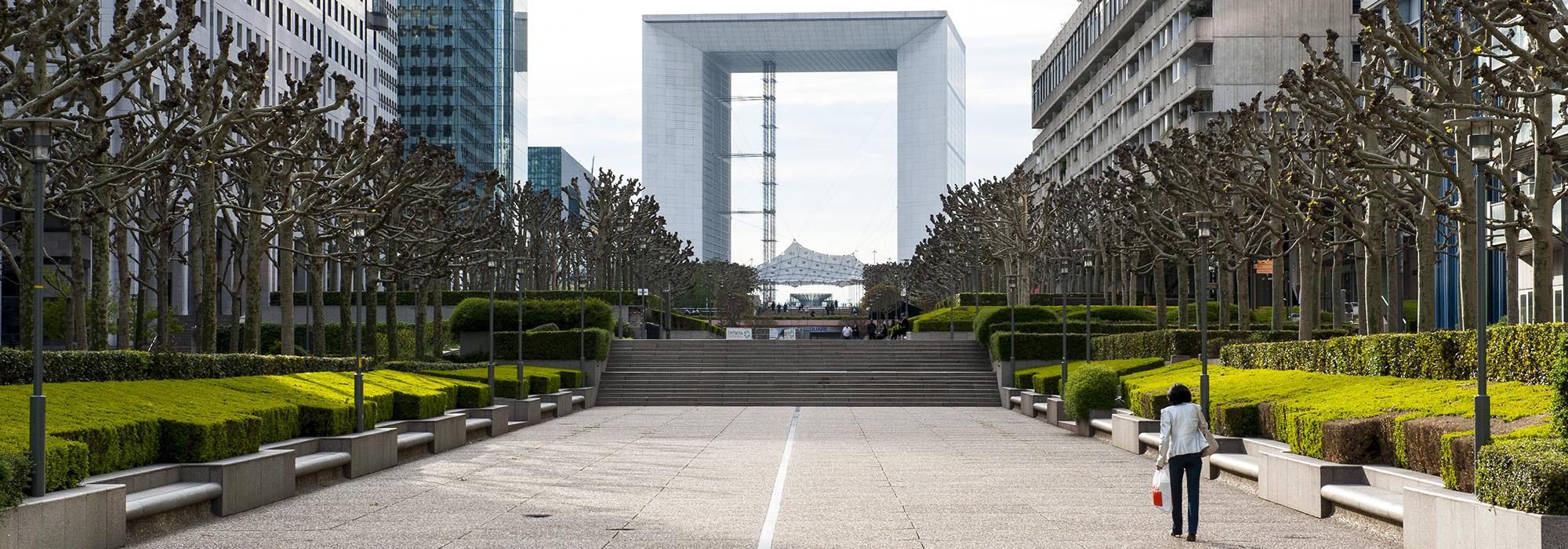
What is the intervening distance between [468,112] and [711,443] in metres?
134

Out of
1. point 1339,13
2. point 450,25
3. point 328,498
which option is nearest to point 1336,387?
point 328,498

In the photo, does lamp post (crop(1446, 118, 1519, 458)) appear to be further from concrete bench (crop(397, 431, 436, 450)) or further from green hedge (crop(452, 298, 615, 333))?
green hedge (crop(452, 298, 615, 333))

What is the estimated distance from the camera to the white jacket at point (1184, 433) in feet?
50.6

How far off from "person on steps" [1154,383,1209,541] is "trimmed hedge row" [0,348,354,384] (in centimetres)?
1505

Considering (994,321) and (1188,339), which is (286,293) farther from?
(994,321)

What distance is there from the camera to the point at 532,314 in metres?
→ 62.9

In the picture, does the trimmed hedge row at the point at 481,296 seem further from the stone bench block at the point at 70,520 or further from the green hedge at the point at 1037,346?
the stone bench block at the point at 70,520

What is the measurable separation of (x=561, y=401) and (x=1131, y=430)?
67.9ft

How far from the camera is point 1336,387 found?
24312mm

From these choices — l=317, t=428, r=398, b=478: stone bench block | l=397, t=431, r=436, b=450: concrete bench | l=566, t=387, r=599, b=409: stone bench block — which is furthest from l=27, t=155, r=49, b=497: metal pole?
l=566, t=387, r=599, b=409: stone bench block

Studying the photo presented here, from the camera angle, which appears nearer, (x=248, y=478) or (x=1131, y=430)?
(x=248, y=478)

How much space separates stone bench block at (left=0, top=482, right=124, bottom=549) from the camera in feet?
41.2

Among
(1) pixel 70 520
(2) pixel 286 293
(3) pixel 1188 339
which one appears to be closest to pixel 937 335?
(3) pixel 1188 339

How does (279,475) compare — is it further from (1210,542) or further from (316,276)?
(316,276)
